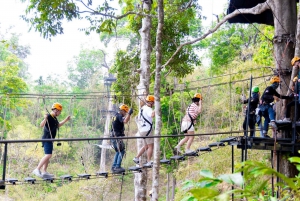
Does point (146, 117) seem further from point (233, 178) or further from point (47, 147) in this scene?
point (233, 178)

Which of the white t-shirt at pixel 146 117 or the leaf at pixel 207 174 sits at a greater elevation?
the white t-shirt at pixel 146 117

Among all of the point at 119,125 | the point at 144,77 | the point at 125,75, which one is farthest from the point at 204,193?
the point at 125,75

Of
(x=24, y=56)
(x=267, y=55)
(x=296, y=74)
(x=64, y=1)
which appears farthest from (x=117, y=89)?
(x=24, y=56)

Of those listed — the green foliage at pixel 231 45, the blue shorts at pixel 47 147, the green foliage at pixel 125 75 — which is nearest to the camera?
the blue shorts at pixel 47 147

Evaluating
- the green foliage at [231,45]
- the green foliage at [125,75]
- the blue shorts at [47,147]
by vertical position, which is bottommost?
the blue shorts at [47,147]

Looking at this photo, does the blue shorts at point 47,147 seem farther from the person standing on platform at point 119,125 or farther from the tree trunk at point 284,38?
the tree trunk at point 284,38

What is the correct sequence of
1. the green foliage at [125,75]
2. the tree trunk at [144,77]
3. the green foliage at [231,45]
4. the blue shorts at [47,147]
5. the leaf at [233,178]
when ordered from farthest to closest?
the green foliage at [231,45] < the green foliage at [125,75] < the tree trunk at [144,77] < the blue shorts at [47,147] < the leaf at [233,178]

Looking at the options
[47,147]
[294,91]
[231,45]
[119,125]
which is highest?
[231,45]

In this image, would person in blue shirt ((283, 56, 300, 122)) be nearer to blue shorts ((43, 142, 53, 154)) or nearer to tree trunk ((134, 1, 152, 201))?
tree trunk ((134, 1, 152, 201))

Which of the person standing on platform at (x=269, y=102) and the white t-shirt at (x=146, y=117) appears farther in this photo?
the white t-shirt at (x=146, y=117)

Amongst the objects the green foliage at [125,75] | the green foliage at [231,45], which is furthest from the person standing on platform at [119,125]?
the green foliage at [231,45]

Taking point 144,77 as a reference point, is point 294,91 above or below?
below

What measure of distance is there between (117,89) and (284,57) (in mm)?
3159

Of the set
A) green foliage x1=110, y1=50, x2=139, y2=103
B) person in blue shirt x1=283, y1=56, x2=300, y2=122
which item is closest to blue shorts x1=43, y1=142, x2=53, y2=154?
person in blue shirt x1=283, y1=56, x2=300, y2=122
